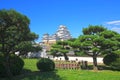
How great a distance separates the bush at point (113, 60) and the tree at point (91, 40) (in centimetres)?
160

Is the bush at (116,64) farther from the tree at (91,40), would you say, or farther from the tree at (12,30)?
the tree at (12,30)

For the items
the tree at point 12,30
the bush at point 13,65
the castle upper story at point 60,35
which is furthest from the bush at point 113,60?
the castle upper story at point 60,35

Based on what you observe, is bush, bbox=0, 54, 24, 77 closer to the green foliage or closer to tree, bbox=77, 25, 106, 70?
tree, bbox=77, 25, 106, 70

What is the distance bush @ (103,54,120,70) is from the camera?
90.9ft

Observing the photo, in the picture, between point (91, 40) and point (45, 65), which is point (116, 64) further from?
point (45, 65)

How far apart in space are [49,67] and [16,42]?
6549mm

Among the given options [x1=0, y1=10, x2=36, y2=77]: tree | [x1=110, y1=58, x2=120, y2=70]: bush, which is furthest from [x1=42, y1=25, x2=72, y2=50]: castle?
[x1=0, y1=10, x2=36, y2=77]: tree

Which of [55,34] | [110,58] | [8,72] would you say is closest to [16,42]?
[8,72]

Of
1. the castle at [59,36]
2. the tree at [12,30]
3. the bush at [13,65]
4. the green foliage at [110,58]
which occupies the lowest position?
the bush at [13,65]

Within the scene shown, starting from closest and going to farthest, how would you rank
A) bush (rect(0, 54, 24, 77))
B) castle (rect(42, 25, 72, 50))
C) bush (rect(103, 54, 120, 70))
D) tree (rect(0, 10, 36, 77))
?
tree (rect(0, 10, 36, 77)) < bush (rect(0, 54, 24, 77)) < bush (rect(103, 54, 120, 70)) < castle (rect(42, 25, 72, 50))

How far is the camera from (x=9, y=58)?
70.4 ft

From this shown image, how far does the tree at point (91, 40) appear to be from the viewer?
88.8 ft

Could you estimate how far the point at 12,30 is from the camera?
61.7 ft

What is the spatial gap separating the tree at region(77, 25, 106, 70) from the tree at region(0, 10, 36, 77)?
27.6 feet
